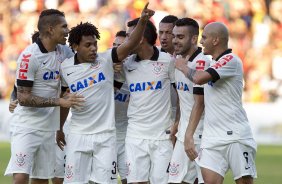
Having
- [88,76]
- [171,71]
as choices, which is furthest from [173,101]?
[88,76]

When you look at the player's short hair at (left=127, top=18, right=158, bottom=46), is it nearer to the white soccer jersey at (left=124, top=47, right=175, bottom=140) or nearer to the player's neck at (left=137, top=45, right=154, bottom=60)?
the player's neck at (left=137, top=45, right=154, bottom=60)

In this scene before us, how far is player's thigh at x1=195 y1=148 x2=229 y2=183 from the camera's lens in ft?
31.4

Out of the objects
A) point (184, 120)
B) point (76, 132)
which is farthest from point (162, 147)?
Answer: point (76, 132)

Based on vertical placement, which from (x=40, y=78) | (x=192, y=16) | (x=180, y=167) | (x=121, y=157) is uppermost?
(x=192, y=16)

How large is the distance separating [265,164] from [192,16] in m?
7.29

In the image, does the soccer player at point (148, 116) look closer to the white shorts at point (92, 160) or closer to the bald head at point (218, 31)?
the white shorts at point (92, 160)

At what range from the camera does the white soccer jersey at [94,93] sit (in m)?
10.1

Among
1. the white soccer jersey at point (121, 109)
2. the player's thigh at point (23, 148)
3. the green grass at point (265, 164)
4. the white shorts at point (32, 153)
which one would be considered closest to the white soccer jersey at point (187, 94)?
the white soccer jersey at point (121, 109)

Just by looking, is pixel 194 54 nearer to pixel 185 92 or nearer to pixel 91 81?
pixel 185 92

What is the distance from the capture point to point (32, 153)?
1060 cm

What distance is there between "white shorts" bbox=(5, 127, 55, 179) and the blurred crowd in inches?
509

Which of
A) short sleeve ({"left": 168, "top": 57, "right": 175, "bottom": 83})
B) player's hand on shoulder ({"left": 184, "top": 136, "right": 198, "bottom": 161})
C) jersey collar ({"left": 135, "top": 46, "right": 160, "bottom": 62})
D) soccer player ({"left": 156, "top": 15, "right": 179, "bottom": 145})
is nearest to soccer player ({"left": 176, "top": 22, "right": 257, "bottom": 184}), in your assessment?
player's hand on shoulder ({"left": 184, "top": 136, "right": 198, "bottom": 161})

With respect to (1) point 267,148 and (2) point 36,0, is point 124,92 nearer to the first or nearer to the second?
(1) point 267,148

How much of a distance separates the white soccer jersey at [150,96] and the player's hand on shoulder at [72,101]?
2.51 ft
